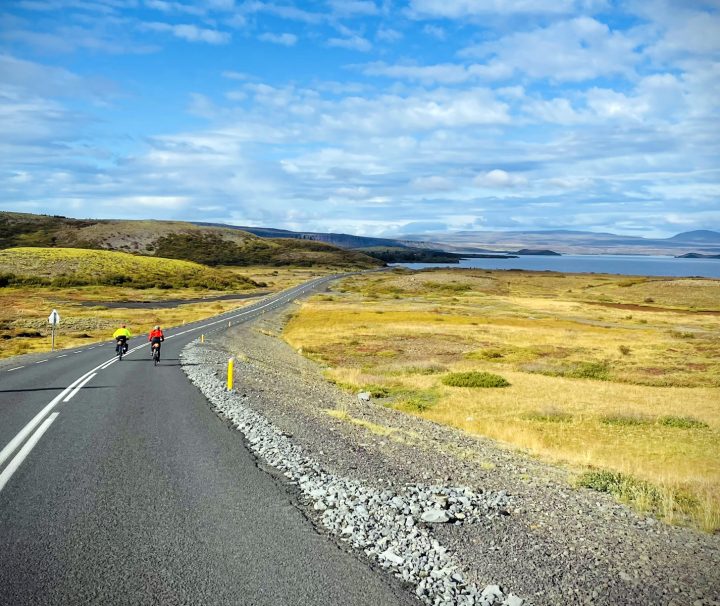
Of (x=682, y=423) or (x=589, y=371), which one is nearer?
(x=682, y=423)

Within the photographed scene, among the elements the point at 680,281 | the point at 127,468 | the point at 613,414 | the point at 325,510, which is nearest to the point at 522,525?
the point at 325,510

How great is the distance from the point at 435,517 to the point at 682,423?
60.5 ft

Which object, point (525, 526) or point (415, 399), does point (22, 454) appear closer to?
point (525, 526)

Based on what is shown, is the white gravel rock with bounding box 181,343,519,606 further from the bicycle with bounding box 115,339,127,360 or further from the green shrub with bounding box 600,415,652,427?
the bicycle with bounding box 115,339,127,360

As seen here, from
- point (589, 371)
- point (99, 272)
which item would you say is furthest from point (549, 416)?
point (99, 272)

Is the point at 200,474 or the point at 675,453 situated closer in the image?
the point at 200,474

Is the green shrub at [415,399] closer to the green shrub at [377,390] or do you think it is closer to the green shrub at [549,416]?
the green shrub at [377,390]

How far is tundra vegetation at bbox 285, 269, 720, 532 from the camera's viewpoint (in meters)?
15.2

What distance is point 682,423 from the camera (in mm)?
22375

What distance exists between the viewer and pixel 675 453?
18.0m

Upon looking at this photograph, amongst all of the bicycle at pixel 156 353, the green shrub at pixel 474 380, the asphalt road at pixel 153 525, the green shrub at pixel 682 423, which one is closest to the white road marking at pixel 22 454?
the asphalt road at pixel 153 525

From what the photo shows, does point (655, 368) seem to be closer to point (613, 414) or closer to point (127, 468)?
point (613, 414)

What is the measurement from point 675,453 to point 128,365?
24297 millimetres

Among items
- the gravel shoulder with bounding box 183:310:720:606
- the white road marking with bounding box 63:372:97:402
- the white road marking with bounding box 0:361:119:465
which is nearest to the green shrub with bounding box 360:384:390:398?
the gravel shoulder with bounding box 183:310:720:606
